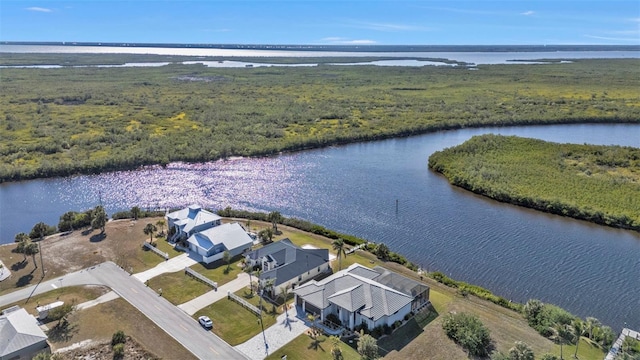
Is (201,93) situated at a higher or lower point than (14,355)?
higher

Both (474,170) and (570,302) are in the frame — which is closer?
(570,302)

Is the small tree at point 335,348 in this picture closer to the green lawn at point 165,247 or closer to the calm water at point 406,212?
the calm water at point 406,212

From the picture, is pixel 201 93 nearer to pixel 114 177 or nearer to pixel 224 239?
pixel 114 177

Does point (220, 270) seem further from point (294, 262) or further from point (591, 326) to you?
point (591, 326)

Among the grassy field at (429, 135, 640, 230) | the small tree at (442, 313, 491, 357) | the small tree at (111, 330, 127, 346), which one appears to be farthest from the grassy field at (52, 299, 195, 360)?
the grassy field at (429, 135, 640, 230)

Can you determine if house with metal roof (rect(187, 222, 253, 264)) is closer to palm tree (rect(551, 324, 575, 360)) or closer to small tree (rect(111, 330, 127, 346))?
small tree (rect(111, 330, 127, 346))

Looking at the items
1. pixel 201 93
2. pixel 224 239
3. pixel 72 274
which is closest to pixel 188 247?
pixel 224 239

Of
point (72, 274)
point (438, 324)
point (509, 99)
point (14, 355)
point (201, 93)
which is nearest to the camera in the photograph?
point (14, 355)
